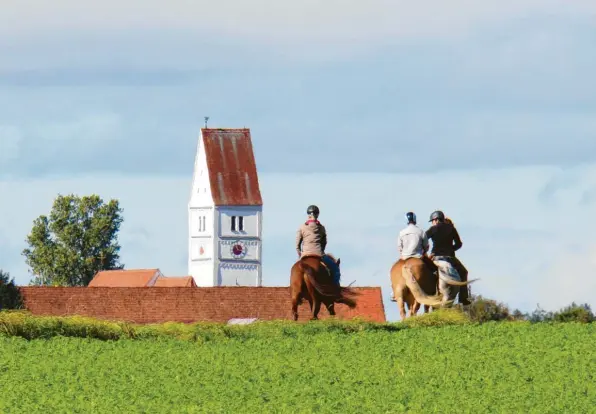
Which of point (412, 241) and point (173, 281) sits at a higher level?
point (173, 281)

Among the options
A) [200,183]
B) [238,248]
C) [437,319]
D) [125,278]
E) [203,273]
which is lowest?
[437,319]

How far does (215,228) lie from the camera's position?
543ft

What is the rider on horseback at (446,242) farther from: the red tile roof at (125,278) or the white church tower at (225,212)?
the white church tower at (225,212)

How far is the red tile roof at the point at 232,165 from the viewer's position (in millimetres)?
152875

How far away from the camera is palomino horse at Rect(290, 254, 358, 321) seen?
34312mm

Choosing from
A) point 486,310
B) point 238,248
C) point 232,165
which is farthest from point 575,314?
point 238,248

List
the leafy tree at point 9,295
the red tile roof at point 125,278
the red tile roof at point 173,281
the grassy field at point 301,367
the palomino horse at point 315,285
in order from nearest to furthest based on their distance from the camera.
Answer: the grassy field at point 301,367, the palomino horse at point 315,285, the leafy tree at point 9,295, the red tile roof at point 125,278, the red tile roof at point 173,281

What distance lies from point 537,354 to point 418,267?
762cm

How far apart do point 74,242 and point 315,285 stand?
81453mm

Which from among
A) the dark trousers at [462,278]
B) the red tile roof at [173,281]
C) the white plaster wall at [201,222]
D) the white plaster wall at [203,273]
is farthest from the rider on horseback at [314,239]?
the white plaster wall at [203,273]

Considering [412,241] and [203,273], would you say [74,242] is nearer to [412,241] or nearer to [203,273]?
[203,273]

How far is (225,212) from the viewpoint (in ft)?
539

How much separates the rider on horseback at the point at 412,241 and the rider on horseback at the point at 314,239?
1472 mm

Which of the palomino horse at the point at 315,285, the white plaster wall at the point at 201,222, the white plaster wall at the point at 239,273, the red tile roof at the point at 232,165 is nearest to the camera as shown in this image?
the palomino horse at the point at 315,285
